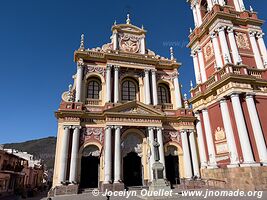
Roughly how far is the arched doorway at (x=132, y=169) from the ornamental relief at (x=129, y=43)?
10.8 m

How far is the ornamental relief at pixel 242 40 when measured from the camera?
694 inches

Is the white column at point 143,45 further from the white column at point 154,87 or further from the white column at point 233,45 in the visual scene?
the white column at point 233,45

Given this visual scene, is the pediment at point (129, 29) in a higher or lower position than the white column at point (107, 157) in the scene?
higher

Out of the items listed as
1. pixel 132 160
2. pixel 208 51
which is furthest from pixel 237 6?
pixel 132 160

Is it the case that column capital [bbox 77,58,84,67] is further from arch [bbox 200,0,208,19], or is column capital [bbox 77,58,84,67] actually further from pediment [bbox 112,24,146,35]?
arch [bbox 200,0,208,19]

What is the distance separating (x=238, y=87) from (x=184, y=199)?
8968mm

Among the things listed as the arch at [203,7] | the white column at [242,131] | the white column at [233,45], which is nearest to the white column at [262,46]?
the white column at [233,45]

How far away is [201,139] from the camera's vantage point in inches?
695

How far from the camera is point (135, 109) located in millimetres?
17328

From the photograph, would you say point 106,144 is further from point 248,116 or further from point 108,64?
point 248,116

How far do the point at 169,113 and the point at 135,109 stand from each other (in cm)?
393

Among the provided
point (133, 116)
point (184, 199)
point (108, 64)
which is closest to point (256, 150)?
point (184, 199)

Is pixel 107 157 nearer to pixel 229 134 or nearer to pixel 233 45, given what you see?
pixel 229 134

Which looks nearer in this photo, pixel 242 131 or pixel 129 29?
pixel 242 131
